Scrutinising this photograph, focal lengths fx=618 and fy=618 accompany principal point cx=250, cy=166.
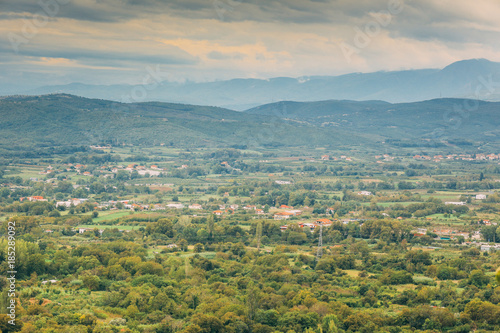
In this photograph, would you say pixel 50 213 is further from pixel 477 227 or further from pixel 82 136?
pixel 82 136

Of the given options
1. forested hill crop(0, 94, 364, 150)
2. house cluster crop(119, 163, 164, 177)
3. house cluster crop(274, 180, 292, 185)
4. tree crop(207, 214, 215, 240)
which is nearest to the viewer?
tree crop(207, 214, 215, 240)

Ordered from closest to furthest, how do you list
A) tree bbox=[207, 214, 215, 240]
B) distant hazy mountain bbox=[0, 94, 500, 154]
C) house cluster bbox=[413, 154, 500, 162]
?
tree bbox=[207, 214, 215, 240] < house cluster bbox=[413, 154, 500, 162] < distant hazy mountain bbox=[0, 94, 500, 154]

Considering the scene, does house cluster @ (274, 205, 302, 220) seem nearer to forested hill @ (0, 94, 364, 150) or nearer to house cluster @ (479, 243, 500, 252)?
house cluster @ (479, 243, 500, 252)

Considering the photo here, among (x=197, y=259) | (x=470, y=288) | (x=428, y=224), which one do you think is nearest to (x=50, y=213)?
(x=197, y=259)

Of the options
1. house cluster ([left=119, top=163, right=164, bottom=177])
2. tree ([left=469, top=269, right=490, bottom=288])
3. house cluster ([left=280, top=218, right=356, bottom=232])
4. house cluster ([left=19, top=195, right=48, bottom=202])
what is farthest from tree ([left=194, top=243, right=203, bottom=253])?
house cluster ([left=119, top=163, right=164, bottom=177])

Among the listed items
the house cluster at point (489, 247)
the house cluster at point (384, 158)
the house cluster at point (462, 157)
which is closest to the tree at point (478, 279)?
the house cluster at point (489, 247)

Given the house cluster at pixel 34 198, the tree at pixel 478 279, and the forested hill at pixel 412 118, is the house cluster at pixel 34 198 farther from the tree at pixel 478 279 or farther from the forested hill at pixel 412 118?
the forested hill at pixel 412 118

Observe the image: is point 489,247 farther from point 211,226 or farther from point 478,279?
point 211,226

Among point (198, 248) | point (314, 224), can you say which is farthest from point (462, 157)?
point (198, 248)
